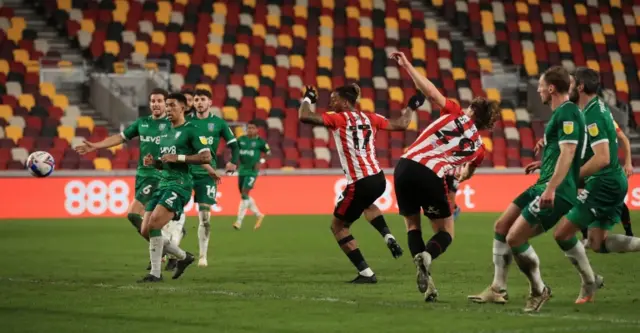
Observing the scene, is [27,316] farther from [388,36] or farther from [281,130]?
[388,36]

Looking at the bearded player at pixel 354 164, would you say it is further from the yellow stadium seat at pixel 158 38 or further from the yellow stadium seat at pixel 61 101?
the yellow stadium seat at pixel 158 38

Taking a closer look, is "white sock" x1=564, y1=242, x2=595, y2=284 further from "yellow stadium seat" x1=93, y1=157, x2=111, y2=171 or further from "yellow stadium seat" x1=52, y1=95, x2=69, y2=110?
"yellow stadium seat" x1=52, y1=95, x2=69, y2=110

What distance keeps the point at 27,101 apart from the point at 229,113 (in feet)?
16.8

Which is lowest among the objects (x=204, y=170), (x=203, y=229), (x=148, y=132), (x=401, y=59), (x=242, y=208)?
(x=242, y=208)

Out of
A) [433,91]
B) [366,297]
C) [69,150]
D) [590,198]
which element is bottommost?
[69,150]

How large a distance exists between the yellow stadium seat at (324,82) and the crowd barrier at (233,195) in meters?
5.76

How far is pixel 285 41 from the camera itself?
112ft

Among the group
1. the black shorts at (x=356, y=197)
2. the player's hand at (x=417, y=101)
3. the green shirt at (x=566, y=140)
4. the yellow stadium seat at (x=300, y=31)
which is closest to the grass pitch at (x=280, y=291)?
the black shorts at (x=356, y=197)

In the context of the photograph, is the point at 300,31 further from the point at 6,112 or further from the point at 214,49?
the point at 6,112

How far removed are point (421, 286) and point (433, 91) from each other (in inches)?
65.5

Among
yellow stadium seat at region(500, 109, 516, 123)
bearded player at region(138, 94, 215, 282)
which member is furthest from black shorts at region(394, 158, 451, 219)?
yellow stadium seat at region(500, 109, 516, 123)

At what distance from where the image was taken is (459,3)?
3788 cm

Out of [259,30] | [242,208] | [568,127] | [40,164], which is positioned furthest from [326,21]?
[568,127]

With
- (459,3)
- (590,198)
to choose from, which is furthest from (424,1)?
(590,198)
